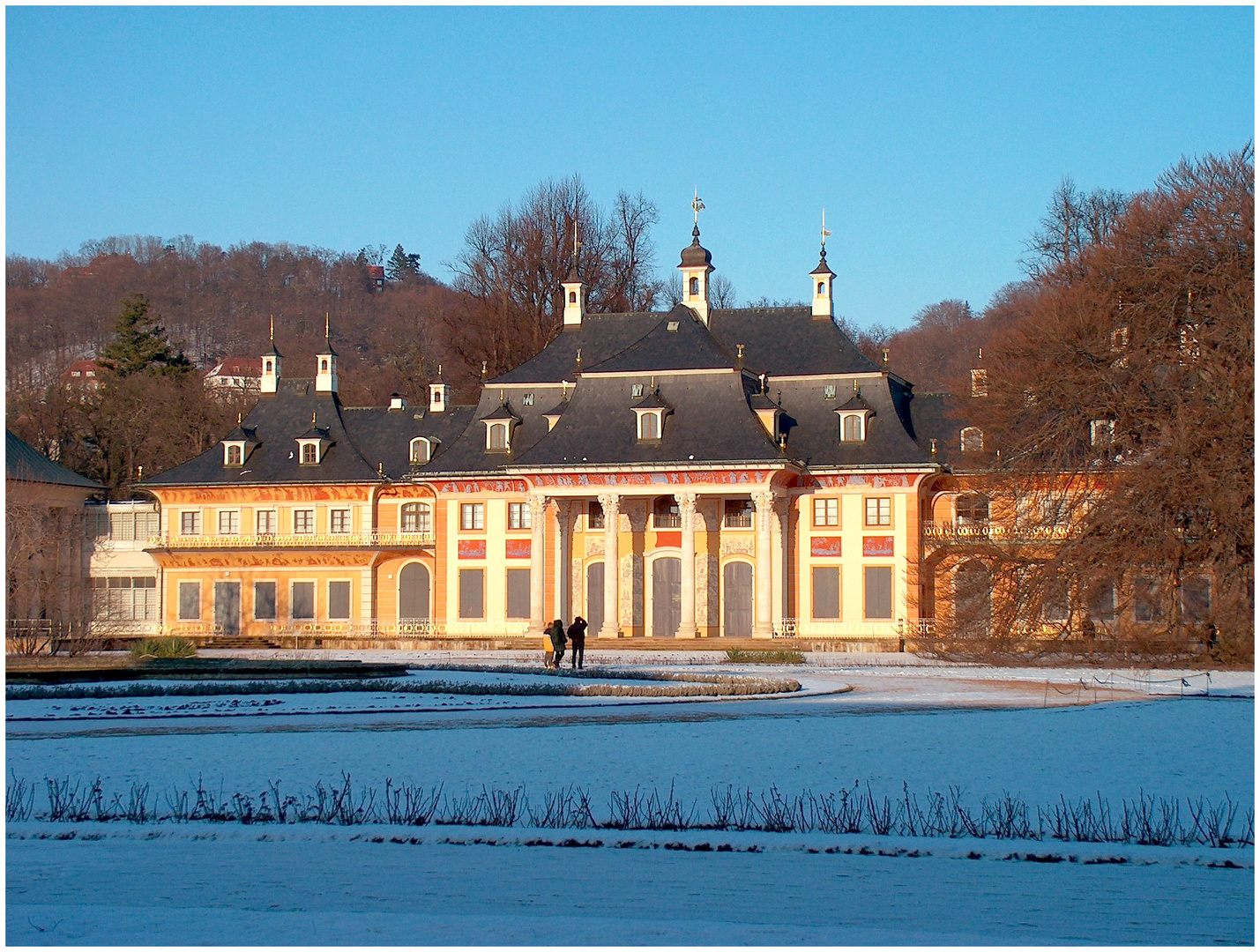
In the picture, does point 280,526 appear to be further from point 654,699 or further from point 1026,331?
point 654,699

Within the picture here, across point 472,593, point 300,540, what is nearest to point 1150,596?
point 472,593

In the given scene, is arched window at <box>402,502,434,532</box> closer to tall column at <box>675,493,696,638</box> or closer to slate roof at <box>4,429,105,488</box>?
tall column at <box>675,493,696,638</box>

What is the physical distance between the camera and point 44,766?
56.9ft

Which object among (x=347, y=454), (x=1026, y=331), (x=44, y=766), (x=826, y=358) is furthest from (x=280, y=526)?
(x=44, y=766)

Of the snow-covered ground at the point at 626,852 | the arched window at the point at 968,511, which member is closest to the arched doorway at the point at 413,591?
the arched window at the point at 968,511

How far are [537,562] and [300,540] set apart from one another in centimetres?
965

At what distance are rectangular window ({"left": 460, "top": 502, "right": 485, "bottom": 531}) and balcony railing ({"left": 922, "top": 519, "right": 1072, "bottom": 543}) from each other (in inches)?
585

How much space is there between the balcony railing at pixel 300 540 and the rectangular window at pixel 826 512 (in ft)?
43.8

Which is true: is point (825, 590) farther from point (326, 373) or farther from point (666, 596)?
point (326, 373)

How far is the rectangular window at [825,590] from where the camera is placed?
5094cm

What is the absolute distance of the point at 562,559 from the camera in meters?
52.4


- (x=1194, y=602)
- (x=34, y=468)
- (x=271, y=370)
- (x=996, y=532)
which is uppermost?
(x=271, y=370)

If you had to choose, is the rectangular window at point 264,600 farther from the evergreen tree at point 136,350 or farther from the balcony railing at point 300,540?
the evergreen tree at point 136,350

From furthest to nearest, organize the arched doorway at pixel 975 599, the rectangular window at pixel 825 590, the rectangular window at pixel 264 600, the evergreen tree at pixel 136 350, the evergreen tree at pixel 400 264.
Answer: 1. the evergreen tree at pixel 400 264
2. the evergreen tree at pixel 136 350
3. the rectangular window at pixel 264 600
4. the rectangular window at pixel 825 590
5. the arched doorway at pixel 975 599
